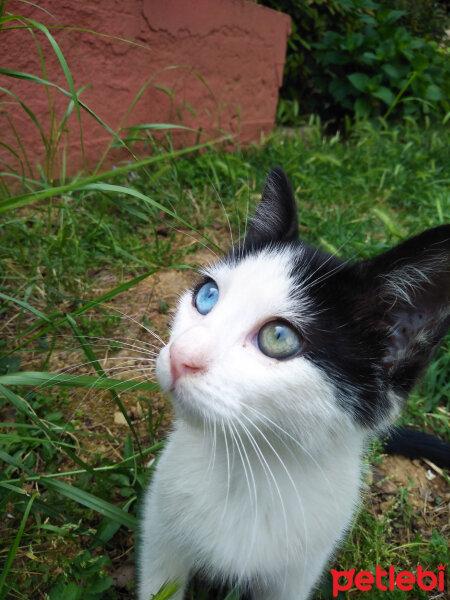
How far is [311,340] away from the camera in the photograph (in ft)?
3.08

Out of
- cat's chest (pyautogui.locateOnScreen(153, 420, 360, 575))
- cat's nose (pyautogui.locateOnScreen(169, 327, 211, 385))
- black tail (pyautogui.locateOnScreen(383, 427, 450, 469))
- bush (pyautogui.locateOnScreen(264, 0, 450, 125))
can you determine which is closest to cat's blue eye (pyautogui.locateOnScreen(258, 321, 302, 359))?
cat's nose (pyautogui.locateOnScreen(169, 327, 211, 385))

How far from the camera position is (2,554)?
3.93 ft

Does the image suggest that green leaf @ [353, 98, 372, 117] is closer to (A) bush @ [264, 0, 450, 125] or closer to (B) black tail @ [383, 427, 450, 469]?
(A) bush @ [264, 0, 450, 125]

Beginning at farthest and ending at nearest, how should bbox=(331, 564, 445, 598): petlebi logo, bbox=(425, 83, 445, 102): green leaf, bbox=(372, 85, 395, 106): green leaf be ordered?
1. bbox=(425, 83, 445, 102): green leaf
2. bbox=(372, 85, 395, 106): green leaf
3. bbox=(331, 564, 445, 598): petlebi logo

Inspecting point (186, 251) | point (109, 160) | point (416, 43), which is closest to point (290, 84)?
point (416, 43)

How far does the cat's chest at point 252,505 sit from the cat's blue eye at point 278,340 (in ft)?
0.79

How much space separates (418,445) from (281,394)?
110 centimetres

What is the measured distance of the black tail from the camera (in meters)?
1.69

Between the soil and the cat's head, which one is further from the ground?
the cat's head

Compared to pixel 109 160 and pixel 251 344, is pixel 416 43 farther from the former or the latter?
pixel 251 344

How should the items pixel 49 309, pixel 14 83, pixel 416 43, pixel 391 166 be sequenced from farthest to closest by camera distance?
pixel 416 43 < pixel 391 166 < pixel 14 83 < pixel 49 309

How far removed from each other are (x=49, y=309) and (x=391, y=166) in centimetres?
290

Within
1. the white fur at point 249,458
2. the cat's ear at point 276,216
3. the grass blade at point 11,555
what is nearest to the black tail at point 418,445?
the white fur at point 249,458

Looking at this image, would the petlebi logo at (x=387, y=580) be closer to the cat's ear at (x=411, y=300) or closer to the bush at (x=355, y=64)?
the cat's ear at (x=411, y=300)
